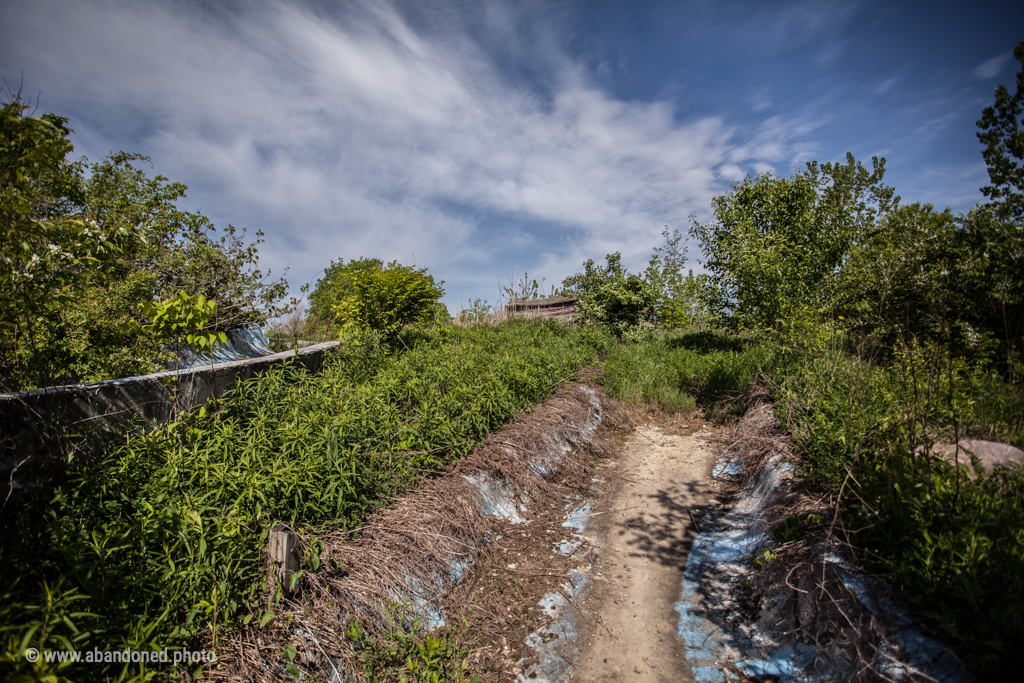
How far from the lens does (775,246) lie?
9617mm

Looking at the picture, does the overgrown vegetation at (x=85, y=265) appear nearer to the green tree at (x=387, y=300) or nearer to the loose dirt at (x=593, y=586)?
the green tree at (x=387, y=300)

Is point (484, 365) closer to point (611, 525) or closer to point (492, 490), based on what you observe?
point (492, 490)

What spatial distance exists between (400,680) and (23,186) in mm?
3621

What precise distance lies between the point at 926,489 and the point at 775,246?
8.68m

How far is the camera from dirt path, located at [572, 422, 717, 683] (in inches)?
101

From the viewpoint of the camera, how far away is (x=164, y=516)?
7.36 feet

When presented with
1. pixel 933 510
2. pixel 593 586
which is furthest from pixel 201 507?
pixel 933 510

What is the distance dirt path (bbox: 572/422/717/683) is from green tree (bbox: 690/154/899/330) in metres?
4.18

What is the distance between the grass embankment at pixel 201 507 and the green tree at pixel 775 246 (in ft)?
21.6

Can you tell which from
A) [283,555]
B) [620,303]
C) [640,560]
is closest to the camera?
[283,555]

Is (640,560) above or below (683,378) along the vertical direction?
below

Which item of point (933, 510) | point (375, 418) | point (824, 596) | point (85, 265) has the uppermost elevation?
point (85, 265)

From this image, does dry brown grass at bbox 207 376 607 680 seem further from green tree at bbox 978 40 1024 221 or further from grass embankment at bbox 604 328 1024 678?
green tree at bbox 978 40 1024 221

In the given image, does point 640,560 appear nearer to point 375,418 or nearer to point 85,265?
point 375,418
